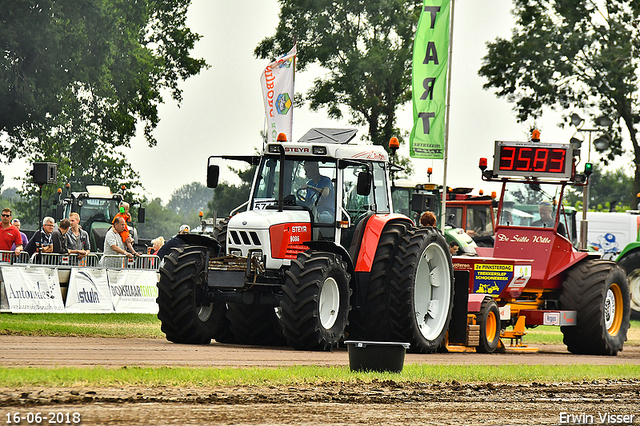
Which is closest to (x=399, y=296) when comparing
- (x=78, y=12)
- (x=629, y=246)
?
(x=629, y=246)

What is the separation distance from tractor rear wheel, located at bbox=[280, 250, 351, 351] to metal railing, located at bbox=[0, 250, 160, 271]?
855 cm

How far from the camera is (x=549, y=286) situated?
1585 centimetres

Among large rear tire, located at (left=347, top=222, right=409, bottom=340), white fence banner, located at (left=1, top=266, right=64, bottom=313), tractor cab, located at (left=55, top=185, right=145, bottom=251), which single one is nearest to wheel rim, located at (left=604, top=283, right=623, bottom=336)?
large rear tire, located at (left=347, top=222, right=409, bottom=340)

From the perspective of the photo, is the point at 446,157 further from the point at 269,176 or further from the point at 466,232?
the point at 269,176

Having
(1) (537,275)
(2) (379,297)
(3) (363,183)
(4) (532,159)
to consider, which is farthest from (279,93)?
(2) (379,297)

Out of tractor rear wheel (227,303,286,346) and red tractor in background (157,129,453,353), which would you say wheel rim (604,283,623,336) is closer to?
red tractor in background (157,129,453,353)

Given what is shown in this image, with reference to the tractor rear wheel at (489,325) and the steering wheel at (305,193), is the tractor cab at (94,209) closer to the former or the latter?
the tractor rear wheel at (489,325)

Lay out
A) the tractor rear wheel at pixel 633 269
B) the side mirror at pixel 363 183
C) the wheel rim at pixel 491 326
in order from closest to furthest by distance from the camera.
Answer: the side mirror at pixel 363 183 → the wheel rim at pixel 491 326 → the tractor rear wheel at pixel 633 269

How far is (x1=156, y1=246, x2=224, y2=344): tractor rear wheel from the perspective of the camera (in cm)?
1235

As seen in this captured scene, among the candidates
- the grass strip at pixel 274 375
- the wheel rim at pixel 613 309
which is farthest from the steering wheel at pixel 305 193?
the wheel rim at pixel 613 309

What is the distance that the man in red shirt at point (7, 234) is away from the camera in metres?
20.2

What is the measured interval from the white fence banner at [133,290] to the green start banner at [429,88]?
6.20m

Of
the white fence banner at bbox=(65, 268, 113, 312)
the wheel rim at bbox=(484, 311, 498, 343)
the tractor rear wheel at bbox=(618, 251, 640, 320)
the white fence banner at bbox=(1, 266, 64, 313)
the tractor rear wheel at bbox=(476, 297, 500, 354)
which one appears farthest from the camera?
the tractor rear wheel at bbox=(618, 251, 640, 320)

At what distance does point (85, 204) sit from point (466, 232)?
1342 centimetres
